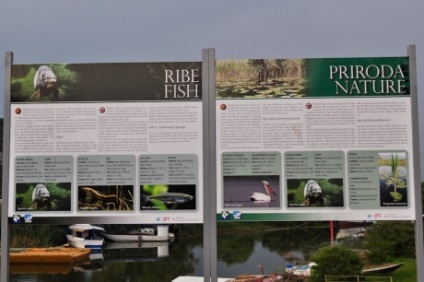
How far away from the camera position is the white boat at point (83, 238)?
26.6 metres

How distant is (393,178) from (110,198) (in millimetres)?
2209

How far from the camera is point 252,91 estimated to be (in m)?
4.21

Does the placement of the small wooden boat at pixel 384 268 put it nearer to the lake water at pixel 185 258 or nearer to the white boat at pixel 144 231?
the lake water at pixel 185 258

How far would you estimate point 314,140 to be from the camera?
4.14m

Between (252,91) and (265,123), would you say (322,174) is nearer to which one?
(265,123)

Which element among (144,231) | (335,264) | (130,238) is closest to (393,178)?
(335,264)

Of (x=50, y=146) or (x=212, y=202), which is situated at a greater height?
(x=50, y=146)

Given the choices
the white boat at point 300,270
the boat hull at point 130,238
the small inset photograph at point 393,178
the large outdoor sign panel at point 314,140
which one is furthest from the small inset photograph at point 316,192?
the boat hull at point 130,238

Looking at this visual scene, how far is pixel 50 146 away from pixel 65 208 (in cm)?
51

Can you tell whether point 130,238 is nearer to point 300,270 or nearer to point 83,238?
point 83,238

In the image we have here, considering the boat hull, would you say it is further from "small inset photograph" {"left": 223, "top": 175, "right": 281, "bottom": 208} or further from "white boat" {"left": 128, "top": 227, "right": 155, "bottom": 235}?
"small inset photograph" {"left": 223, "top": 175, "right": 281, "bottom": 208}

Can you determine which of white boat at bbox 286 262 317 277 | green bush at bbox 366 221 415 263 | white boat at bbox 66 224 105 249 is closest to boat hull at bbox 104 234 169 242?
white boat at bbox 66 224 105 249

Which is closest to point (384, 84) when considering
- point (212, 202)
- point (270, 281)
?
point (212, 202)

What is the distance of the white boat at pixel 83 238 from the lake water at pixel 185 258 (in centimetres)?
63
